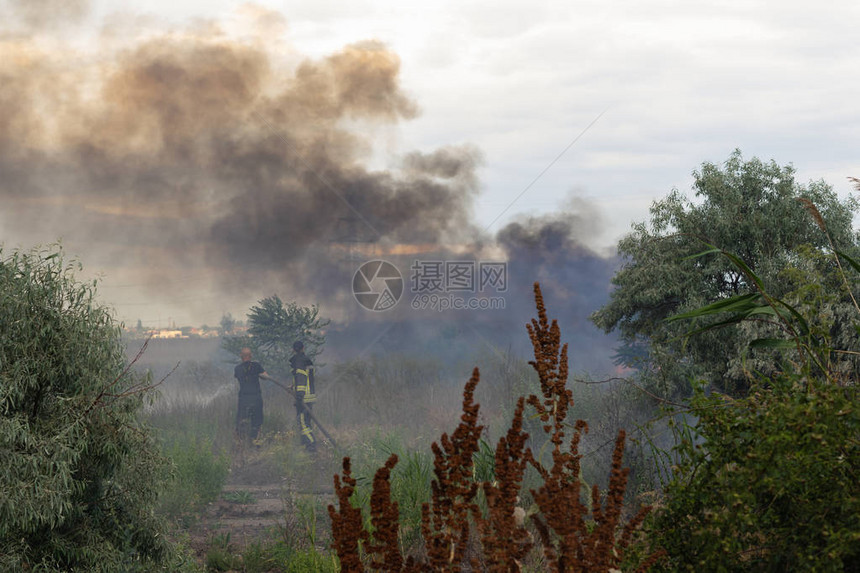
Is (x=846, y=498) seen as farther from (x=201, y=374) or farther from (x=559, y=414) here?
(x=201, y=374)

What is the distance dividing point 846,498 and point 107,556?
6411 millimetres

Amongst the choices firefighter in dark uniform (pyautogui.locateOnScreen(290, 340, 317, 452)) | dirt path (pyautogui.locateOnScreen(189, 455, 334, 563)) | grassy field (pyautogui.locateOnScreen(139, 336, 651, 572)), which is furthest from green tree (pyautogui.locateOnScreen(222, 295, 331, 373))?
dirt path (pyautogui.locateOnScreen(189, 455, 334, 563))

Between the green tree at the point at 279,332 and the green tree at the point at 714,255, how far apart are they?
990 centimetres

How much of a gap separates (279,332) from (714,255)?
43.7 feet

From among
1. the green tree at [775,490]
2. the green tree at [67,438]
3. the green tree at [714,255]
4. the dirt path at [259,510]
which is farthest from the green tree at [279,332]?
the green tree at [775,490]

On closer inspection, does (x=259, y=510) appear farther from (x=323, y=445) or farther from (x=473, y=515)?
(x=473, y=515)

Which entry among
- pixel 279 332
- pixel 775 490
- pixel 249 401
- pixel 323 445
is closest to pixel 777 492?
pixel 775 490

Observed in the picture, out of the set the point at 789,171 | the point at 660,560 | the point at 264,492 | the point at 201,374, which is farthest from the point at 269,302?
the point at 660,560

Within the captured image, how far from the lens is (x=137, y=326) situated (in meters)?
26.3

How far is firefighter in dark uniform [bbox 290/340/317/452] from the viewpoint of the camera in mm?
18750

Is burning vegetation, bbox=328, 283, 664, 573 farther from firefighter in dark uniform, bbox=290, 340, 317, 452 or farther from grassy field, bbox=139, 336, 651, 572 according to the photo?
firefighter in dark uniform, bbox=290, 340, 317, 452

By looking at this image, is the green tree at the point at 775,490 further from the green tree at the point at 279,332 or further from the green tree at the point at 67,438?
the green tree at the point at 279,332

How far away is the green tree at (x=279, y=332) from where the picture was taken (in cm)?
2248

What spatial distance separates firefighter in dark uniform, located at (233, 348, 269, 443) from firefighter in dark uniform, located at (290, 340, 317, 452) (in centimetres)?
97
